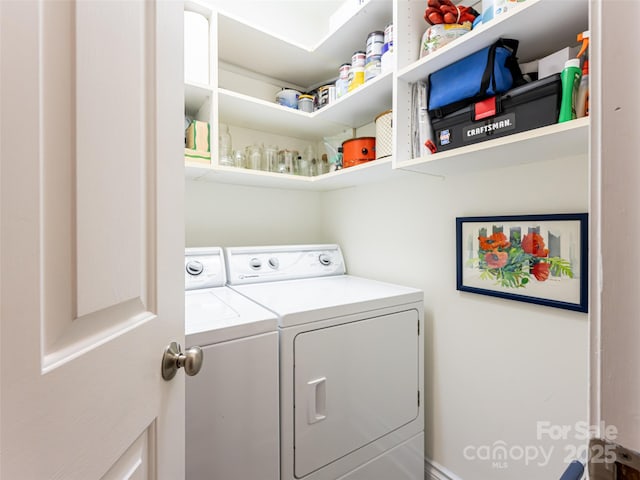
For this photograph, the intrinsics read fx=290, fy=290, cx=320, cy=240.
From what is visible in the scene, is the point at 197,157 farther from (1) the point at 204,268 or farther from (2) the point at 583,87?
(2) the point at 583,87

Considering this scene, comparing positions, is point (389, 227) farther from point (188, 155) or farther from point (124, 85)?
point (124, 85)

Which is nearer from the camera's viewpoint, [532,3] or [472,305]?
[532,3]

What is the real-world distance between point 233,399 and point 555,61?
4.92 ft

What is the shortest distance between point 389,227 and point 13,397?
165 cm

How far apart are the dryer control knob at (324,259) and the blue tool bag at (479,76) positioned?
1.12m

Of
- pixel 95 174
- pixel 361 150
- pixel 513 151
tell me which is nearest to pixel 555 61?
pixel 513 151

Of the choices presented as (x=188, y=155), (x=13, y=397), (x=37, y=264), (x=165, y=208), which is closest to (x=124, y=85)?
(x=165, y=208)

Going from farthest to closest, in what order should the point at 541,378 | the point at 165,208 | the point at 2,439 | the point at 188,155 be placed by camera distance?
the point at 188,155
the point at 541,378
the point at 165,208
the point at 2,439

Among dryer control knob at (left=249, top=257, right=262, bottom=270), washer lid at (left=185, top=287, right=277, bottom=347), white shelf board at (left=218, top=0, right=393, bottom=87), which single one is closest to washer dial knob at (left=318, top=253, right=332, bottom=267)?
dryer control knob at (left=249, top=257, right=262, bottom=270)

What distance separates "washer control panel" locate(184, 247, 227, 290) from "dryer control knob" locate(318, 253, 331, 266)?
2.07 ft

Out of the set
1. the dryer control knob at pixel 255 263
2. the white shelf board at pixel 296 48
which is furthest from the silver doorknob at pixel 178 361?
the white shelf board at pixel 296 48

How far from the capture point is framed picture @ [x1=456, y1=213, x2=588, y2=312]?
1035mm

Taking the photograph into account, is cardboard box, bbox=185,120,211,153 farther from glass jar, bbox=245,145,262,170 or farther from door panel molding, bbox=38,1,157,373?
door panel molding, bbox=38,1,157,373

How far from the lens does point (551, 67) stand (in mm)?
938
